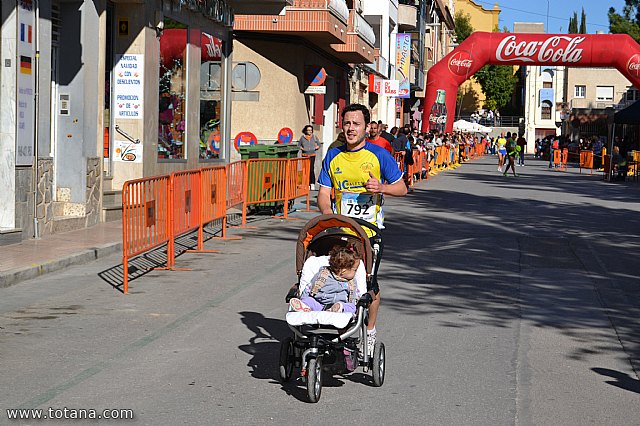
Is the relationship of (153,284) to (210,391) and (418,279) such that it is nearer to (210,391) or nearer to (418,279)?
(418,279)

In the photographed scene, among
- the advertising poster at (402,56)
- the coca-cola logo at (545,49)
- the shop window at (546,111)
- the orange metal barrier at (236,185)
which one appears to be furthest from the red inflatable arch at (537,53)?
the shop window at (546,111)

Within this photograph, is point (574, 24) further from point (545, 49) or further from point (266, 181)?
point (266, 181)

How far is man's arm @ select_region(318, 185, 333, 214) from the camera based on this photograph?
8.11 meters

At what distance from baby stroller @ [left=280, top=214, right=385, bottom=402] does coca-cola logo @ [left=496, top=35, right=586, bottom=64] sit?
35.9 m

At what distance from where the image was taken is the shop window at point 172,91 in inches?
850

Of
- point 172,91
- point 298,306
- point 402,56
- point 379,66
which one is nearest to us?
point 298,306

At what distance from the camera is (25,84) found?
47.9ft

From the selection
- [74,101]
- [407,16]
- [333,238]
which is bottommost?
[333,238]

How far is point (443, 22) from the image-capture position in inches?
3511

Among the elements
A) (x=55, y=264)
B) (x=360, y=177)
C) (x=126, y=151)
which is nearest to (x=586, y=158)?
(x=126, y=151)

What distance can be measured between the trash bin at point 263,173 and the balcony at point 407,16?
34929mm

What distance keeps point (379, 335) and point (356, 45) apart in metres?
26.8

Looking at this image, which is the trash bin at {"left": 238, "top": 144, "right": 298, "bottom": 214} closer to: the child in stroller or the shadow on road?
the shadow on road

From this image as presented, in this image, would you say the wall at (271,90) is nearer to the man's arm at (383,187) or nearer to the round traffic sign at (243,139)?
the round traffic sign at (243,139)
